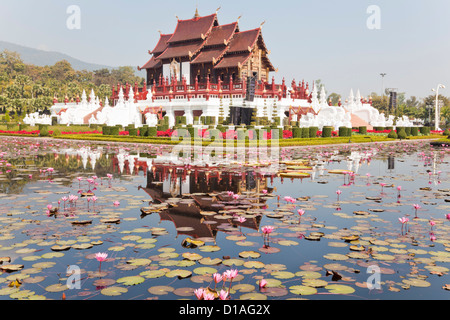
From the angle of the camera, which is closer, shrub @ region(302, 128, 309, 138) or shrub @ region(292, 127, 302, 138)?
shrub @ region(292, 127, 302, 138)

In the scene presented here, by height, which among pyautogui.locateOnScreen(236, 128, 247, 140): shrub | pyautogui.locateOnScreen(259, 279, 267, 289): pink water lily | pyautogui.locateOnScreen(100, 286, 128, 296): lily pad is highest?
pyautogui.locateOnScreen(236, 128, 247, 140): shrub

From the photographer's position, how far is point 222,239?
6617mm

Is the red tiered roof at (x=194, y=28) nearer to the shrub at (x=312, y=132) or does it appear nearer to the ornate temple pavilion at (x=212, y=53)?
the ornate temple pavilion at (x=212, y=53)

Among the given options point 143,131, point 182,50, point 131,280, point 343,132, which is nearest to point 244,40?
point 182,50

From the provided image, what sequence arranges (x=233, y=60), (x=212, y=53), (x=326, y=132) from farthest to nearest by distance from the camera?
(x=212, y=53), (x=233, y=60), (x=326, y=132)

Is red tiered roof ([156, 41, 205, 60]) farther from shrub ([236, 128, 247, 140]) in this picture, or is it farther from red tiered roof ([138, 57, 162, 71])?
shrub ([236, 128, 247, 140])

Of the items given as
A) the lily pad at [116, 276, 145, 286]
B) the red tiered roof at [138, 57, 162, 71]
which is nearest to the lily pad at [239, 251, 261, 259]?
the lily pad at [116, 276, 145, 286]

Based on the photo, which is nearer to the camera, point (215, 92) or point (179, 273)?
point (179, 273)

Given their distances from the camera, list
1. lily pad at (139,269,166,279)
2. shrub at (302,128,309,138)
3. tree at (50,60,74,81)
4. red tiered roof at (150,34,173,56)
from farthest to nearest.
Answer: tree at (50,60,74,81) → red tiered roof at (150,34,173,56) → shrub at (302,128,309,138) → lily pad at (139,269,166,279)

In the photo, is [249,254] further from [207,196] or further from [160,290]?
[207,196]

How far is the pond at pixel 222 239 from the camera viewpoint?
4723mm

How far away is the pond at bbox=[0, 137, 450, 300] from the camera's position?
472 cm

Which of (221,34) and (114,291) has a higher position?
(221,34)

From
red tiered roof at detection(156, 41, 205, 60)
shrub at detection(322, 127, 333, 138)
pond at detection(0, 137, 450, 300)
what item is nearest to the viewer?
pond at detection(0, 137, 450, 300)
